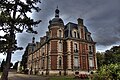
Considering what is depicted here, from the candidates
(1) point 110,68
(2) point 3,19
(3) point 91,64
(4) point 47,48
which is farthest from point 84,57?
(1) point 110,68

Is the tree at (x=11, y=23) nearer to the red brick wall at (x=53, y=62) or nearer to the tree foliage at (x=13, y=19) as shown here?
the tree foliage at (x=13, y=19)

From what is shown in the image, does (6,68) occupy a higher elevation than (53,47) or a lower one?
lower

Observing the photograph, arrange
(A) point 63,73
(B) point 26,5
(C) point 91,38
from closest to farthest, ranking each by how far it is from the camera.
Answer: (B) point 26,5
(A) point 63,73
(C) point 91,38

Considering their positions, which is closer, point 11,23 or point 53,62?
point 11,23

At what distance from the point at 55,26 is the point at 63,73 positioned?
1083 centimetres

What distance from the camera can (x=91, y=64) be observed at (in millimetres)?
41969

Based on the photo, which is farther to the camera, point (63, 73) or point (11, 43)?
point (63, 73)

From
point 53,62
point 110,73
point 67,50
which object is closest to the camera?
point 110,73

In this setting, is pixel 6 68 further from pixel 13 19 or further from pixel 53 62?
pixel 53 62

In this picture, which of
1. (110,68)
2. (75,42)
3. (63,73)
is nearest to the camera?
(110,68)

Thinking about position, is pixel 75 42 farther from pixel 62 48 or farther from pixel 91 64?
pixel 91 64

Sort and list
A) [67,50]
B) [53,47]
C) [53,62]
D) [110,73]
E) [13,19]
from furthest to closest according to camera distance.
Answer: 1. [67,50]
2. [53,47]
3. [53,62]
4. [13,19]
5. [110,73]

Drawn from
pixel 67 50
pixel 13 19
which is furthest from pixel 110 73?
pixel 67 50

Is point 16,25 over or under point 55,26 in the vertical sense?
under
